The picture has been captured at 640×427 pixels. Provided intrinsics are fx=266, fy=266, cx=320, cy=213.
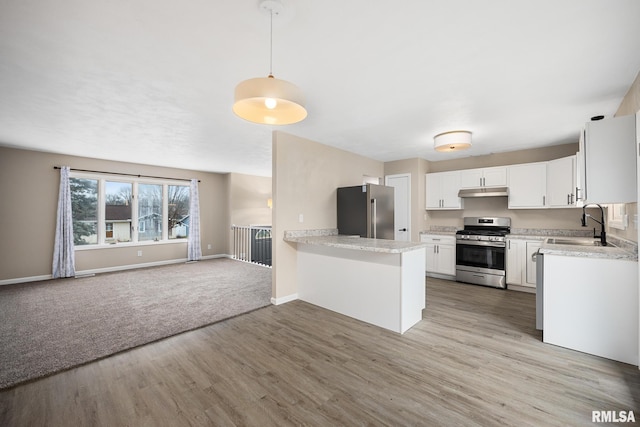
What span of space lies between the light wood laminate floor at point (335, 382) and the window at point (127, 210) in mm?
4739

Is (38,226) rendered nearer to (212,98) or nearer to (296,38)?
(212,98)

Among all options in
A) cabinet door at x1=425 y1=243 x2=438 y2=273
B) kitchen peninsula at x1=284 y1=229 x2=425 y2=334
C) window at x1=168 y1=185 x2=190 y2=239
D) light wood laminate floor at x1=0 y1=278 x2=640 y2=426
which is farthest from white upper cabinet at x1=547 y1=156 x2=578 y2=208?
window at x1=168 y1=185 x2=190 y2=239

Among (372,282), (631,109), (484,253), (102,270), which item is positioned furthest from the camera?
(102,270)

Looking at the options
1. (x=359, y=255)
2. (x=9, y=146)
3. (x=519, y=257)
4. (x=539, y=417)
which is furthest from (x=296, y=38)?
(x=9, y=146)

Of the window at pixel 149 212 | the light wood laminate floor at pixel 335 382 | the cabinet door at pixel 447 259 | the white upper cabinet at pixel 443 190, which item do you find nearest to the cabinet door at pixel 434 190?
the white upper cabinet at pixel 443 190

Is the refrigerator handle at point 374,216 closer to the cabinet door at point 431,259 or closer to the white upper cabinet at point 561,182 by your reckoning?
the cabinet door at point 431,259

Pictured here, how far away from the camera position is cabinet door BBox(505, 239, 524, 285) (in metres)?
4.48

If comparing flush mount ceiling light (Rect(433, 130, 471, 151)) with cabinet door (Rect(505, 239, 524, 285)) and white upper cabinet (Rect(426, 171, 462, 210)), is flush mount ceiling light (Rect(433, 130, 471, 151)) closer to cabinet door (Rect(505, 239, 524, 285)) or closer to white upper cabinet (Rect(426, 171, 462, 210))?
white upper cabinet (Rect(426, 171, 462, 210))

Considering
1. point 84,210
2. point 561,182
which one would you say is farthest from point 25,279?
point 561,182

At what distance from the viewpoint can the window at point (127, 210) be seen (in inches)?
229

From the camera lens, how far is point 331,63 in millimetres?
2176

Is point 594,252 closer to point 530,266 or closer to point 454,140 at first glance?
point 454,140

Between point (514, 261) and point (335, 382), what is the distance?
13.3ft

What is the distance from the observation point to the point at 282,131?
3887mm
